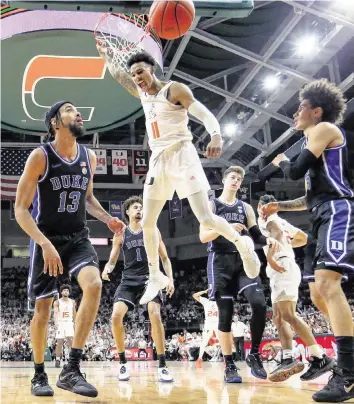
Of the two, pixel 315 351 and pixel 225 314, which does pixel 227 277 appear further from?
pixel 315 351

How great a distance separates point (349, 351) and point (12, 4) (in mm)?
5125

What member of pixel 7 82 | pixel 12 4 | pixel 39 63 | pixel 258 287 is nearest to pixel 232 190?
pixel 258 287

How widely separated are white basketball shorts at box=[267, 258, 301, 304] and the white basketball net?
2740 millimetres

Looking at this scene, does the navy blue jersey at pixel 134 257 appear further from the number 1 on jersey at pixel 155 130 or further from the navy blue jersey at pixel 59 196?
the navy blue jersey at pixel 59 196

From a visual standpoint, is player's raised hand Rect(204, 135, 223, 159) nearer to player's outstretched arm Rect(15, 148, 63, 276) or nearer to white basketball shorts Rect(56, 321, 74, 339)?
player's outstretched arm Rect(15, 148, 63, 276)

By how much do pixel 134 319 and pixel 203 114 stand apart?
21555 millimetres

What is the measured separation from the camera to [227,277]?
5801mm

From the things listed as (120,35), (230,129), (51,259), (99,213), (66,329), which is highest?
(230,129)

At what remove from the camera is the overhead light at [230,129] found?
17.9 m

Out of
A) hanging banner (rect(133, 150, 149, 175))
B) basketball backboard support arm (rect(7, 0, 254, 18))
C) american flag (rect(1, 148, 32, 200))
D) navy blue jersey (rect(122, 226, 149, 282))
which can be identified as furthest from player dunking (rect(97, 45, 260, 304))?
hanging banner (rect(133, 150, 149, 175))

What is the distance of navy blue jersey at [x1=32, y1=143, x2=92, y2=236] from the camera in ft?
14.0

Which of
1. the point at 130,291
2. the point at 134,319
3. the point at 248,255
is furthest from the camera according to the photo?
the point at 134,319

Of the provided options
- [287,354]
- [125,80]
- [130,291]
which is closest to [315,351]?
[287,354]

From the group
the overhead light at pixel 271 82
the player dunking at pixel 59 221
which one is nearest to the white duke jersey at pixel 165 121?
the player dunking at pixel 59 221
